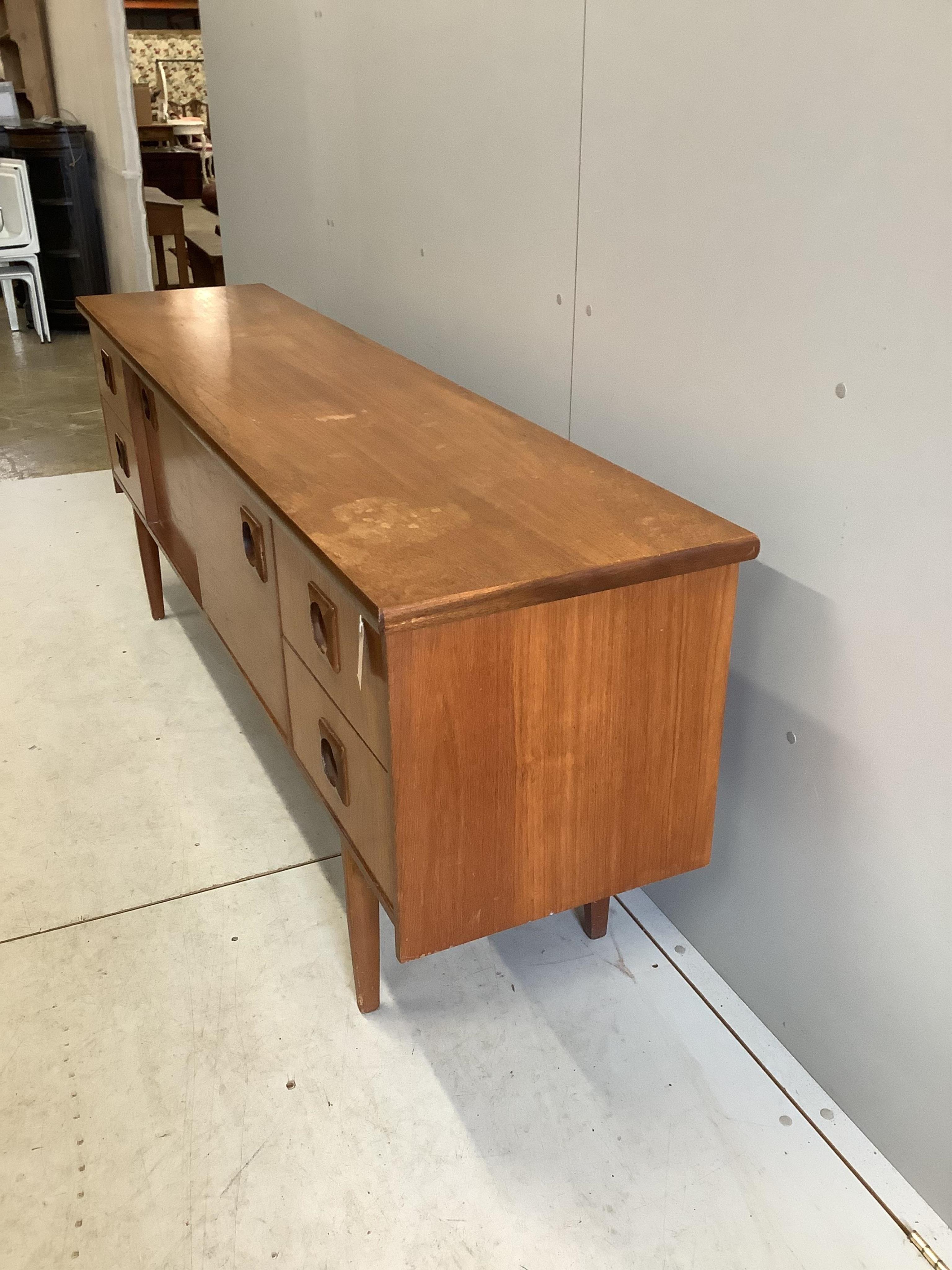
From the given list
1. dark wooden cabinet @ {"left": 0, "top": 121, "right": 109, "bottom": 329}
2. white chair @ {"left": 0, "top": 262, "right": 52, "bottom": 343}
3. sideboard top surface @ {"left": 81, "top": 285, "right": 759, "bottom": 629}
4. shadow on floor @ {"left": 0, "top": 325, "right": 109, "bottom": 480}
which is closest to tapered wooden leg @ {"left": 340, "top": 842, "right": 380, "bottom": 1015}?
sideboard top surface @ {"left": 81, "top": 285, "right": 759, "bottom": 629}

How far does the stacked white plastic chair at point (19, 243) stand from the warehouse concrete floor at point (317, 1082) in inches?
166

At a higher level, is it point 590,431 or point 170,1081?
point 590,431

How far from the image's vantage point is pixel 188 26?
51.3 ft

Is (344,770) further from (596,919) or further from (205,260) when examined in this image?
(205,260)

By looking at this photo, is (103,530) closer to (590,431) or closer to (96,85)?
(590,431)

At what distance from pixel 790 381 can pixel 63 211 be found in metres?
5.34

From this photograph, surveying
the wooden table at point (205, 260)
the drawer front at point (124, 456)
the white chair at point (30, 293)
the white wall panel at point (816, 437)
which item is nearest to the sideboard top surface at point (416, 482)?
the white wall panel at point (816, 437)

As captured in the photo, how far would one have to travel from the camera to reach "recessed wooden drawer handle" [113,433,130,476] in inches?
92.5

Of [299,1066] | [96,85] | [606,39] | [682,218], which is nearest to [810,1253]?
[299,1066]

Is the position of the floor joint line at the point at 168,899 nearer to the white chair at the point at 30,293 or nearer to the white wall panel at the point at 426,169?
the white wall panel at the point at 426,169

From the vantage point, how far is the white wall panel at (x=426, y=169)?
5.57 feet

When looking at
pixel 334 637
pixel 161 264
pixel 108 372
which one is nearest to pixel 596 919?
pixel 334 637

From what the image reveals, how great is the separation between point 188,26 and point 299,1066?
17.5 meters

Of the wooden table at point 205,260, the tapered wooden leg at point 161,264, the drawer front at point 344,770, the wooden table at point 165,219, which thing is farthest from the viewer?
the tapered wooden leg at point 161,264
